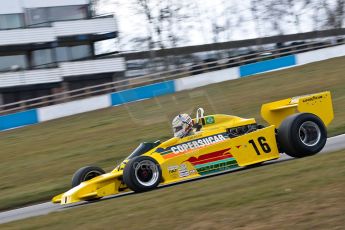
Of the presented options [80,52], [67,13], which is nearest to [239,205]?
[67,13]

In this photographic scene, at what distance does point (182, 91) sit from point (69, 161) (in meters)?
6.55

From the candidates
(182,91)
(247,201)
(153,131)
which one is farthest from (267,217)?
(153,131)

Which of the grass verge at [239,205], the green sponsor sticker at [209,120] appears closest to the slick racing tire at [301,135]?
the grass verge at [239,205]

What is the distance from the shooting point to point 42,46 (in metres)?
41.7

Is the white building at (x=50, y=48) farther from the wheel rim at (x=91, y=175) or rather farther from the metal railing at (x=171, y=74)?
the wheel rim at (x=91, y=175)

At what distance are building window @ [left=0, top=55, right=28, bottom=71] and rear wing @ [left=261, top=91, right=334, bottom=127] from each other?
29841 mm

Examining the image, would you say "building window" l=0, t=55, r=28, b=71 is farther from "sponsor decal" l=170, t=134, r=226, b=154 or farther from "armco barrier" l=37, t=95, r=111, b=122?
"sponsor decal" l=170, t=134, r=226, b=154

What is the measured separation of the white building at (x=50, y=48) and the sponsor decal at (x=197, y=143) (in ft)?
96.3

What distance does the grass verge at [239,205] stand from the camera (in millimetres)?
6863

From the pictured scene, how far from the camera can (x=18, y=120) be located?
92.4 ft

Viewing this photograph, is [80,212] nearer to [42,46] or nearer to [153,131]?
[153,131]

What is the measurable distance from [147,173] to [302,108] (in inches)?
115

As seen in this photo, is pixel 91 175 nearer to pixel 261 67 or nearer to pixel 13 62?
pixel 261 67

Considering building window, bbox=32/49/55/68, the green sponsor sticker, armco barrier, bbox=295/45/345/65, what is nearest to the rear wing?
the green sponsor sticker
